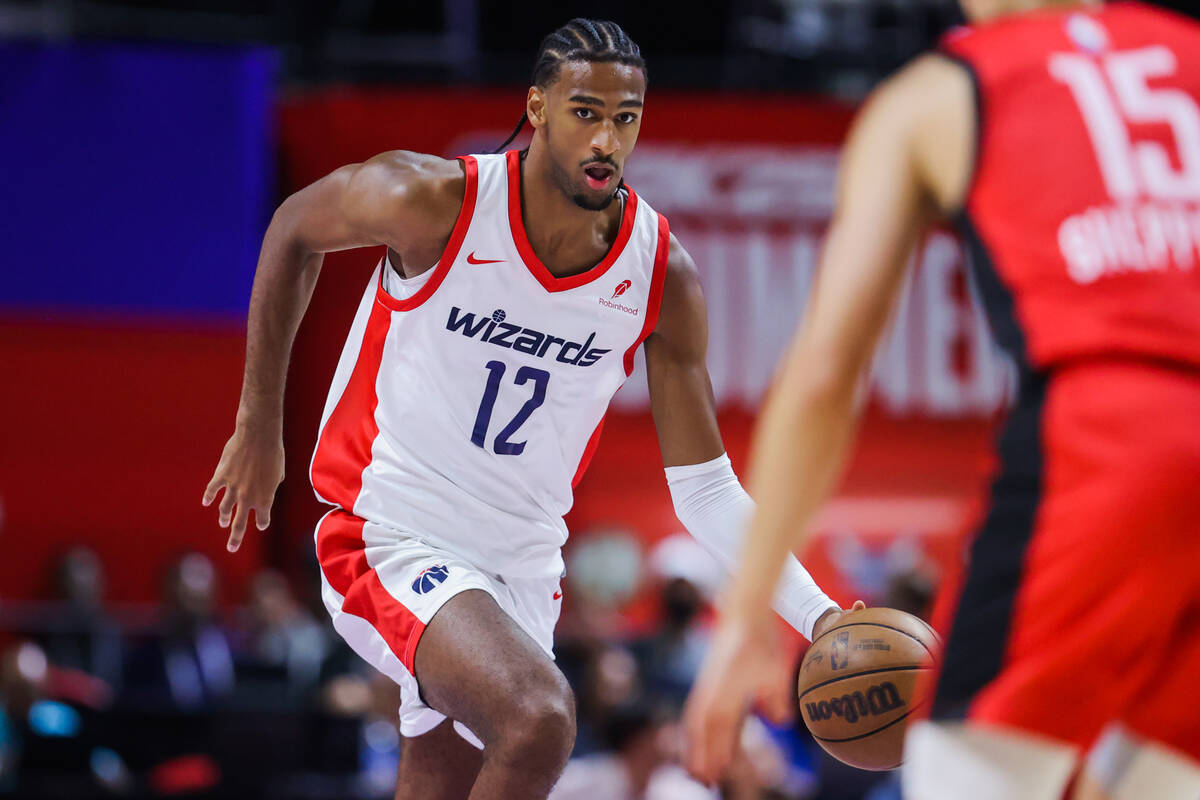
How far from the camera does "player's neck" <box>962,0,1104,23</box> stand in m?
2.25

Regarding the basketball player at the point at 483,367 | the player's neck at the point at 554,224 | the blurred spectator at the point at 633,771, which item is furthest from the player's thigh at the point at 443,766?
the blurred spectator at the point at 633,771

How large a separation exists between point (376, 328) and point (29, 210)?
25.6ft

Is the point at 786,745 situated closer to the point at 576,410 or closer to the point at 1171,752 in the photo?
the point at 576,410

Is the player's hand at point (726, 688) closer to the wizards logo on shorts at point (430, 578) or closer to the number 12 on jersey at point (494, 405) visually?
the wizards logo on shorts at point (430, 578)

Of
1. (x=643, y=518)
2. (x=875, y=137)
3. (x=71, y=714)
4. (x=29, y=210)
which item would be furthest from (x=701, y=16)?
(x=875, y=137)

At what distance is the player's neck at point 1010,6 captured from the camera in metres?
2.25

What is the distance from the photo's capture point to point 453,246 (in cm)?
388

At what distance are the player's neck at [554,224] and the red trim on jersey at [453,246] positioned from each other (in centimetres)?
16

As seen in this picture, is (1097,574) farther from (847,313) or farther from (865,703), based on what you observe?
(865,703)

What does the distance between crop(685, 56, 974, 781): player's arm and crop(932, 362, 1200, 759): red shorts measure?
274mm

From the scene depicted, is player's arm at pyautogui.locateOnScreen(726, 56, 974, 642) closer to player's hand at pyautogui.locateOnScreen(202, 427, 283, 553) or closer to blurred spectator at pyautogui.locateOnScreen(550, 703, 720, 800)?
player's hand at pyautogui.locateOnScreen(202, 427, 283, 553)

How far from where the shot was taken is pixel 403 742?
4109 mm

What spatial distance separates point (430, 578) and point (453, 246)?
2.94 ft

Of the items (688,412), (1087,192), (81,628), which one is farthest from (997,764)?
(81,628)
